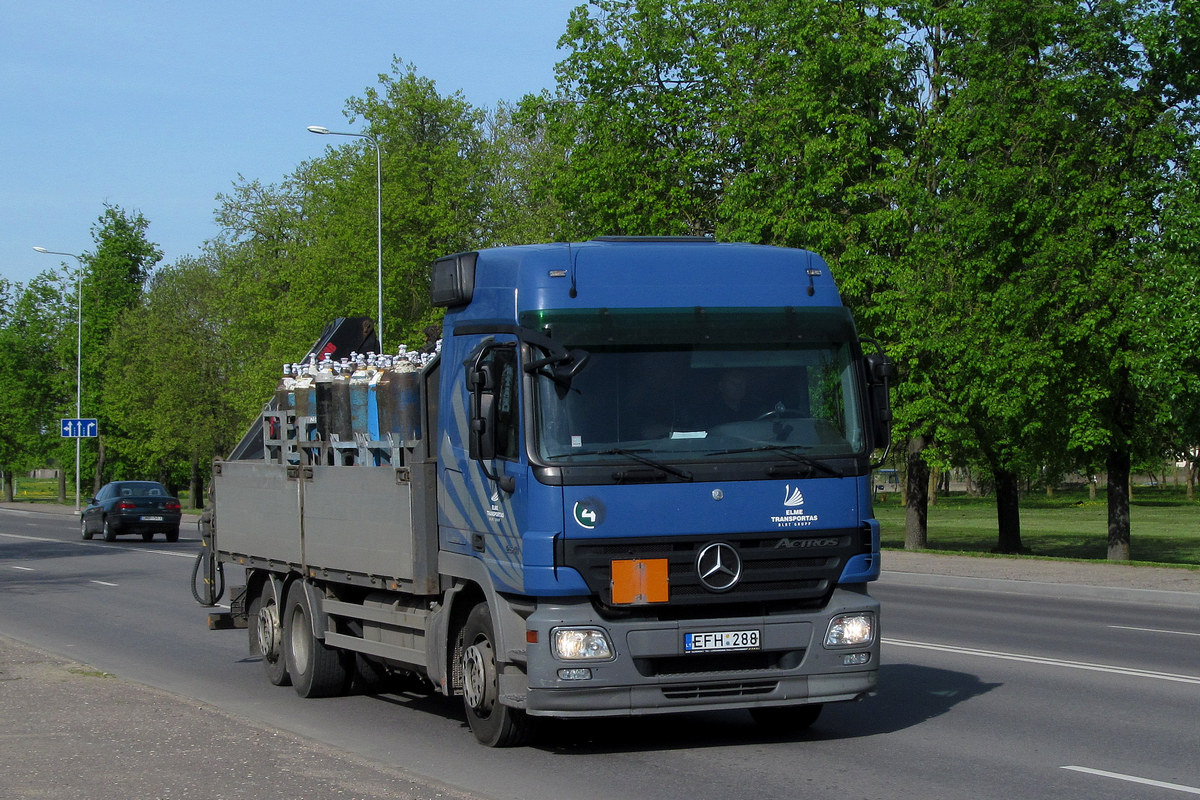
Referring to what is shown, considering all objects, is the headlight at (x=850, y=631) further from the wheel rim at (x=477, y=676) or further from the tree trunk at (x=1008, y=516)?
the tree trunk at (x=1008, y=516)

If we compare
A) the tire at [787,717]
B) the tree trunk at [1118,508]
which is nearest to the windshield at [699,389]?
the tire at [787,717]

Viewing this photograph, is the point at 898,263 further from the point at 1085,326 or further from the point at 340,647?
the point at 340,647

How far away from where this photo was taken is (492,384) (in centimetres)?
780

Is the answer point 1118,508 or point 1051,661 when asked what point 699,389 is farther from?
point 1118,508

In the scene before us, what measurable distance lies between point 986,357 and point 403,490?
20307 mm

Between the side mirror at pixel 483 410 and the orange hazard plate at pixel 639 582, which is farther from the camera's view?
the side mirror at pixel 483 410

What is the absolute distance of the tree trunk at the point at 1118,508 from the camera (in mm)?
28891

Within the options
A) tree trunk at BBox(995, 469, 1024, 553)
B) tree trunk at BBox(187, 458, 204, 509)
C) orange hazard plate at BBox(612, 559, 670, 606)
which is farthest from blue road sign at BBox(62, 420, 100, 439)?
orange hazard plate at BBox(612, 559, 670, 606)

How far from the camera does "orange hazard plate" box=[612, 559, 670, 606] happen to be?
24.8 ft

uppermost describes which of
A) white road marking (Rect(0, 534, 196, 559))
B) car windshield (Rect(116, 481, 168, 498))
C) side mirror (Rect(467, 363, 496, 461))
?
side mirror (Rect(467, 363, 496, 461))

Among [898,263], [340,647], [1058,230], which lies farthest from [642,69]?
[340,647]

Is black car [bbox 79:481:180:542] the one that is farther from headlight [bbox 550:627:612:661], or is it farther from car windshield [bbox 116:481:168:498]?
headlight [bbox 550:627:612:661]

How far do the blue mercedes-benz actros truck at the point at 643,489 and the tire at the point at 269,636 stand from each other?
112 inches

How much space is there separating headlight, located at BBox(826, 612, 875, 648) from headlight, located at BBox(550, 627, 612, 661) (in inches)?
53.6
